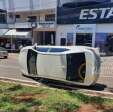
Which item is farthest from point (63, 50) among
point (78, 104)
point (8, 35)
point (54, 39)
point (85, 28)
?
point (8, 35)

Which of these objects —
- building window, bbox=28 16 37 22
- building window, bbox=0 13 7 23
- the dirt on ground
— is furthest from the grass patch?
building window, bbox=0 13 7 23

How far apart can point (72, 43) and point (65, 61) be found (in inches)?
1290

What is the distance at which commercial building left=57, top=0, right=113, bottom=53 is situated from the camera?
143ft

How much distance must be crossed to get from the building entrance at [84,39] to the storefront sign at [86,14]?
5.05ft

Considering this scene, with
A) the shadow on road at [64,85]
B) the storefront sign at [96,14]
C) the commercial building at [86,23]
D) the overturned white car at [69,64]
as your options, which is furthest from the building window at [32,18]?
the shadow on road at [64,85]

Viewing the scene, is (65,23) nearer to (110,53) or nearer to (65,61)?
(110,53)

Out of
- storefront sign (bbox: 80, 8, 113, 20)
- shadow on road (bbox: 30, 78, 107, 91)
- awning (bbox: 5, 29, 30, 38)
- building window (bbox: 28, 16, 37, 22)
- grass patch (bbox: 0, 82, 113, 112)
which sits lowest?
shadow on road (bbox: 30, 78, 107, 91)

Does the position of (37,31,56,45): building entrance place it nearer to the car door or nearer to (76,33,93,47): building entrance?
(76,33,93,47): building entrance

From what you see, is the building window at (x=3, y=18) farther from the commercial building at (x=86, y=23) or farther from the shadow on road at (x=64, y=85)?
the shadow on road at (x=64, y=85)

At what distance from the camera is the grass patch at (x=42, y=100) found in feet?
34.0

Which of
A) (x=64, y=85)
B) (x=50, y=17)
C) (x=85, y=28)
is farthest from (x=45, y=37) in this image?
(x=64, y=85)

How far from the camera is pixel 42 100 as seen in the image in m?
11.4

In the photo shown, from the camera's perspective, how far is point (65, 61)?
14.8 meters

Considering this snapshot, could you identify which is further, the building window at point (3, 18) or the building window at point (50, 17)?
the building window at point (3, 18)
